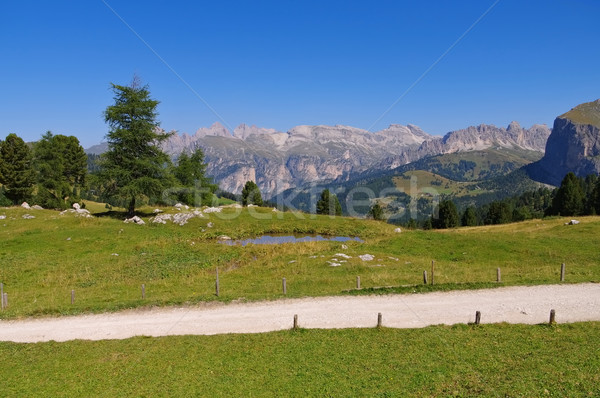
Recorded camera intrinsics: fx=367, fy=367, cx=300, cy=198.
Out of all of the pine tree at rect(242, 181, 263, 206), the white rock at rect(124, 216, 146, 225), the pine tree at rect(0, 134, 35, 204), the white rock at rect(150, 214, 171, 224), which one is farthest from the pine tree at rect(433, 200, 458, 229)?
the pine tree at rect(0, 134, 35, 204)

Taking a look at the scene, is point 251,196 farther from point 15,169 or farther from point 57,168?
point 15,169

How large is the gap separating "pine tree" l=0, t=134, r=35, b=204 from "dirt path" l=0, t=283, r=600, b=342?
2913 inches

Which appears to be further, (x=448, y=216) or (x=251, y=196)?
(x=448, y=216)

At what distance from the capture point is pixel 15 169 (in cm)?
8519

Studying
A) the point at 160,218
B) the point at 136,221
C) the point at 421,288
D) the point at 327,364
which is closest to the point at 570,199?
the point at 421,288

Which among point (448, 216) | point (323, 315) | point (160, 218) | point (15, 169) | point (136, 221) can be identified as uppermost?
point (15, 169)

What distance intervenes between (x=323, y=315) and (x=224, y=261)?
22779 millimetres

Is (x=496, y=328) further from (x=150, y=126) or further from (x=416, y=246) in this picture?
(x=150, y=126)

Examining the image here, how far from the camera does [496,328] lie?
2422 cm

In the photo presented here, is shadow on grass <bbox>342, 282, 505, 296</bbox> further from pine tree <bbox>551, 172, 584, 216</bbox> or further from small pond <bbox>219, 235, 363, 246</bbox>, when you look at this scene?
pine tree <bbox>551, 172, 584, 216</bbox>

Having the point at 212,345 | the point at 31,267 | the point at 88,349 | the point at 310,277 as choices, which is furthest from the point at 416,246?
the point at 31,267

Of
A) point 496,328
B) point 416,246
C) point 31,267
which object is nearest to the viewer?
point 496,328

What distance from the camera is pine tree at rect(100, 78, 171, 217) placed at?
65438mm

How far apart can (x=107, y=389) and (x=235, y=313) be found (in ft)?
34.9
